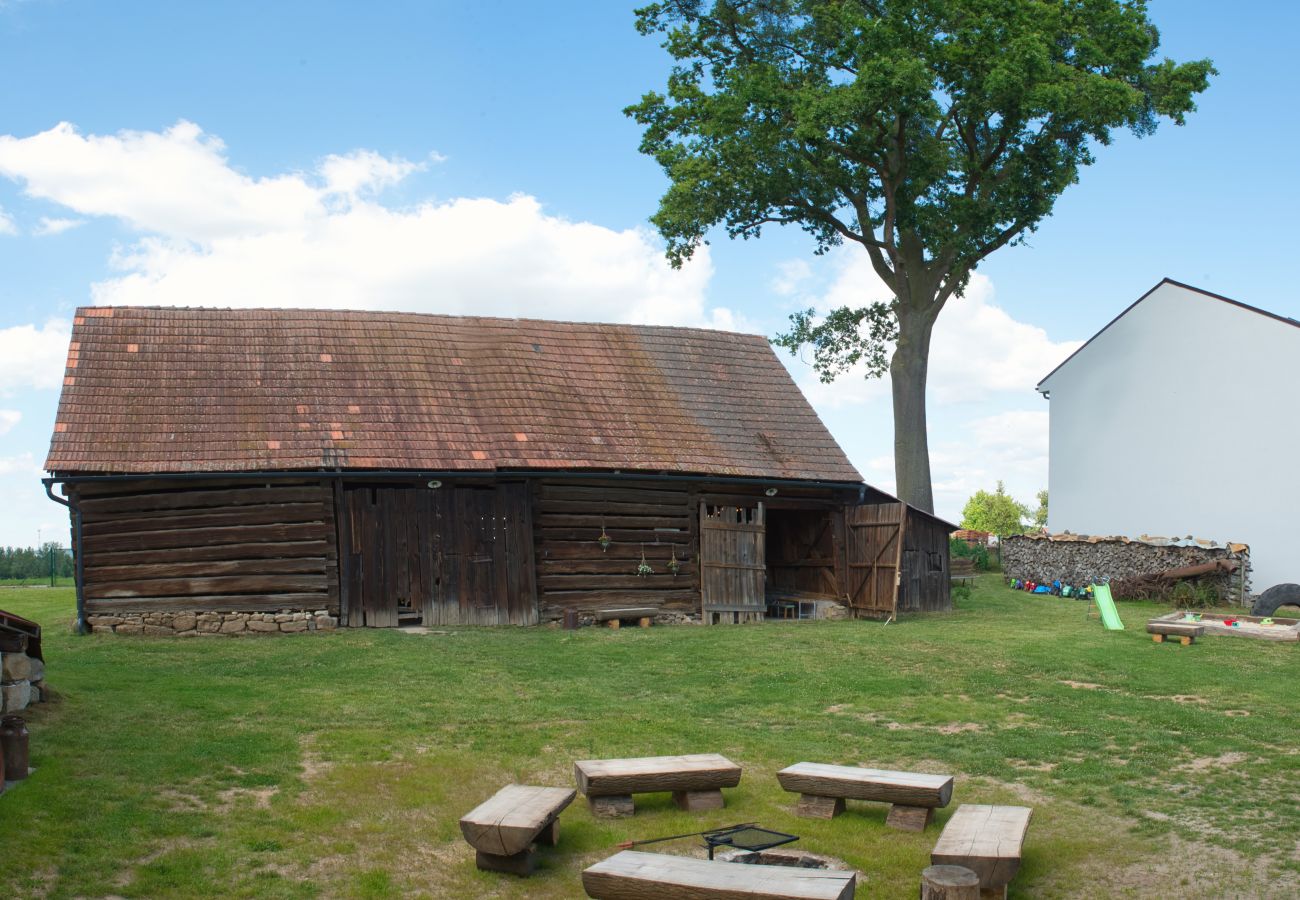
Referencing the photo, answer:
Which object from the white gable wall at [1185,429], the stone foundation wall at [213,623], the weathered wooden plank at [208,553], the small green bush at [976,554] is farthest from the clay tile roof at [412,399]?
the small green bush at [976,554]

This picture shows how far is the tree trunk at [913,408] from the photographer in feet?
92.3

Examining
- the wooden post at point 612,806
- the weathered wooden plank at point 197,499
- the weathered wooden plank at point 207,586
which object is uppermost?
the weathered wooden plank at point 197,499

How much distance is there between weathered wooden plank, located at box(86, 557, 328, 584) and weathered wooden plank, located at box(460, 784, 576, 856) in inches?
464

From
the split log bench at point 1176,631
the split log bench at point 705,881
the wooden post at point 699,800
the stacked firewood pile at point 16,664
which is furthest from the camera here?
the split log bench at point 1176,631

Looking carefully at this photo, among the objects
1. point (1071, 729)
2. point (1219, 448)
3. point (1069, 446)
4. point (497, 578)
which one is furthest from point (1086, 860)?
point (1069, 446)

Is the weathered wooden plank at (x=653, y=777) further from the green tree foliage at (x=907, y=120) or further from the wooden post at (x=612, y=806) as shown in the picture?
the green tree foliage at (x=907, y=120)

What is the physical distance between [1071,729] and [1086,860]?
389 cm

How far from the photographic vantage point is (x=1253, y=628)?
702 inches

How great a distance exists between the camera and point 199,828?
7.94 m

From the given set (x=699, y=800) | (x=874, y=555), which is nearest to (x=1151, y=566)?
(x=874, y=555)

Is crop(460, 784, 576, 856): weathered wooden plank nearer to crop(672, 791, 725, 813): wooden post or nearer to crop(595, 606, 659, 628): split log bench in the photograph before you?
crop(672, 791, 725, 813): wooden post

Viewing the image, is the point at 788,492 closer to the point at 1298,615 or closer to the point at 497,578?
the point at 497,578

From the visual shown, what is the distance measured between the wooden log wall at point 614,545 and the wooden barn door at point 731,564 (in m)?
0.24

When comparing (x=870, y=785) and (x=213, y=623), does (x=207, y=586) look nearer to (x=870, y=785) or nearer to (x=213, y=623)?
(x=213, y=623)
